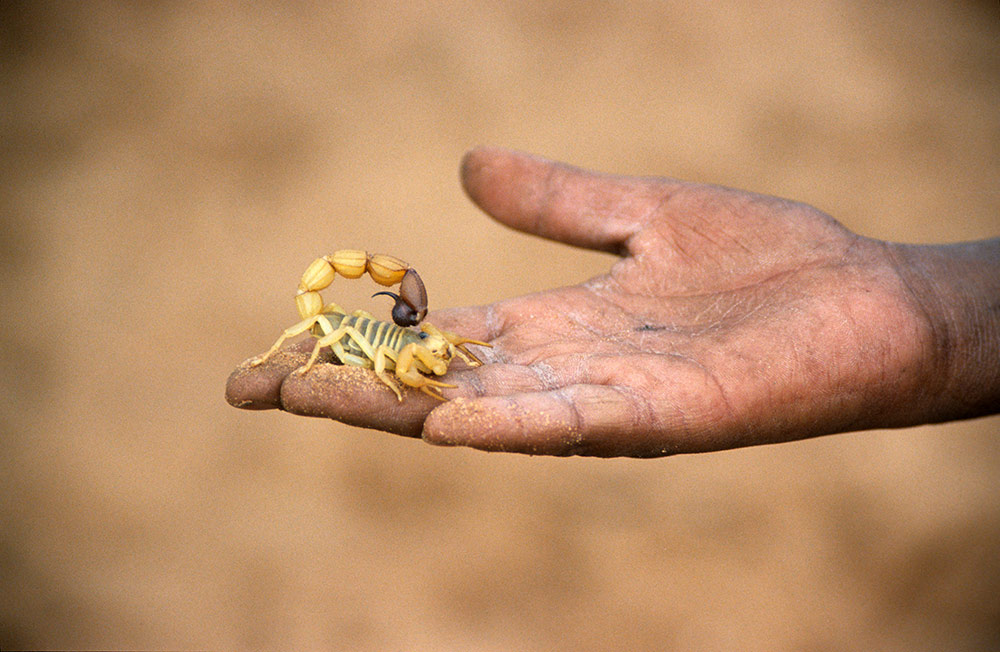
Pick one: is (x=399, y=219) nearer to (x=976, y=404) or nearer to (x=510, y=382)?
(x=510, y=382)

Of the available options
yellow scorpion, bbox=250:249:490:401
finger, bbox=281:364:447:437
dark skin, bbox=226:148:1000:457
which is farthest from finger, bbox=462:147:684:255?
finger, bbox=281:364:447:437

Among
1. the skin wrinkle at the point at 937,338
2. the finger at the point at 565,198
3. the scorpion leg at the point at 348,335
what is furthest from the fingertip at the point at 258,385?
the skin wrinkle at the point at 937,338

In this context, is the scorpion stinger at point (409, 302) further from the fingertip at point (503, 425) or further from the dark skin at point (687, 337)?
the fingertip at point (503, 425)

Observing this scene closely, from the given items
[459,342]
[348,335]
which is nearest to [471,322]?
[459,342]

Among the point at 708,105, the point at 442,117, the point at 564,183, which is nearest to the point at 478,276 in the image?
the point at 442,117

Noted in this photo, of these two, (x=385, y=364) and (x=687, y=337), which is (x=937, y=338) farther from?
(x=385, y=364)

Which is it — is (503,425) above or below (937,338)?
below

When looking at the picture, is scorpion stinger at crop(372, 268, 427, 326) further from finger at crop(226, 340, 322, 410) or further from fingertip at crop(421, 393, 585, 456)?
fingertip at crop(421, 393, 585, 456)
